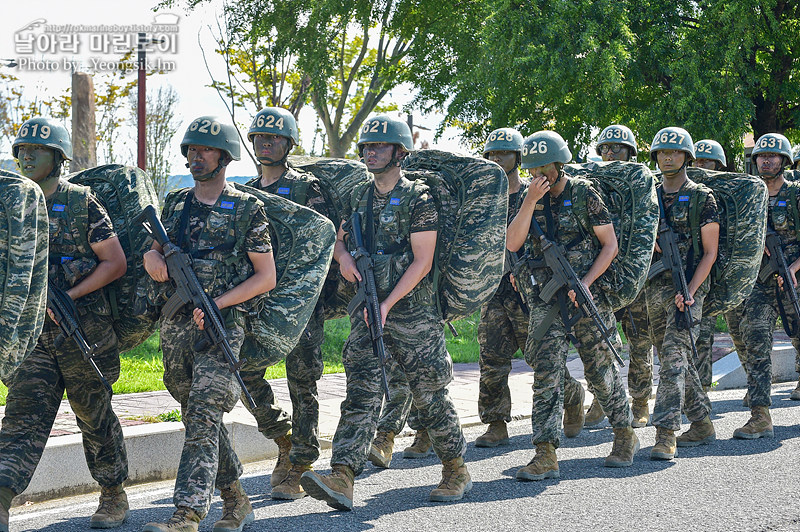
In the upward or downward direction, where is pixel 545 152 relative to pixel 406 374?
upward

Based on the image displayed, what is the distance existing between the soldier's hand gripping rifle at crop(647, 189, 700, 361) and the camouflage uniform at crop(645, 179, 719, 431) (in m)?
0.04

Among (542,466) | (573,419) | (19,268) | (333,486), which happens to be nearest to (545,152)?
(542,466)

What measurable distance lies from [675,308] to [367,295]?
9.46 feet

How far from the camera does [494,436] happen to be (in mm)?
7738

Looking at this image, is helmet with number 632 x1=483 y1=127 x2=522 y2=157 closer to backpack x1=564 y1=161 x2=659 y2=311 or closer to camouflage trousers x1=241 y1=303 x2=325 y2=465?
backpack x1=564 y1=161 x2=659 y2=311

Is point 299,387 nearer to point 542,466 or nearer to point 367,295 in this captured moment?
point 367,295

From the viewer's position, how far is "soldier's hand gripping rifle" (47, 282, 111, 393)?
5.08 metres

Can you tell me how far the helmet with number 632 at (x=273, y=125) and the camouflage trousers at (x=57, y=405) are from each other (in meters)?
1.64

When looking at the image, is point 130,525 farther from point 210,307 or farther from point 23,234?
point 23,234

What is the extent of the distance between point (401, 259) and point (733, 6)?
11.8 metres

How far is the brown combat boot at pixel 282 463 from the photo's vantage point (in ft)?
20.5

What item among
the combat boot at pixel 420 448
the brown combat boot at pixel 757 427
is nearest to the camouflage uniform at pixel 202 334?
the combat boot at pixel 420 448

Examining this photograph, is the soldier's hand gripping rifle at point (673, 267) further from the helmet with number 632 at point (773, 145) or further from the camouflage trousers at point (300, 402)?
the camouflage trousers at point (300, 402)

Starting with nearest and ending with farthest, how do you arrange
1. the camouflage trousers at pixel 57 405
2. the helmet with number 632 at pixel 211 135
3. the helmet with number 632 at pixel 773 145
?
the camouflage trousers at pixel 57 405 → the helmet with number 632 at pixel 211 135 → the helmet with number 632 at pixel 773 145
